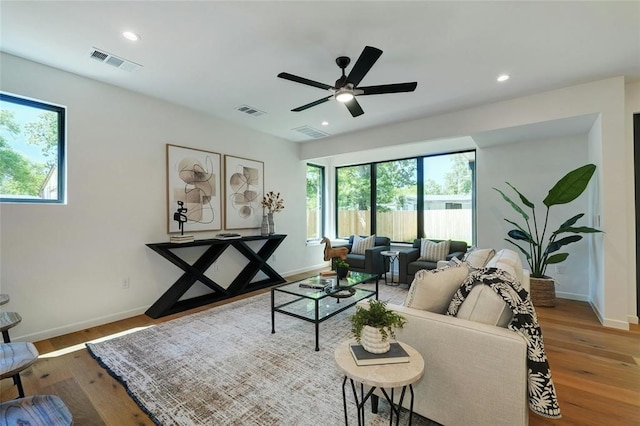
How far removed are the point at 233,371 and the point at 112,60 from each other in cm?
316

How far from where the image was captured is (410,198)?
5.80 m

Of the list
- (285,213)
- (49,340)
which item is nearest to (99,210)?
(49,340)

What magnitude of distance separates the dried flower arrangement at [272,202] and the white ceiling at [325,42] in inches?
81.2

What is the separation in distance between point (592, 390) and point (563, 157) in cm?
347

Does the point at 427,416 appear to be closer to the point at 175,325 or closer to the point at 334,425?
the point at 334,425

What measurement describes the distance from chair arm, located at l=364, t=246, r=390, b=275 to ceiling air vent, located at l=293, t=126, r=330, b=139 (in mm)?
2359

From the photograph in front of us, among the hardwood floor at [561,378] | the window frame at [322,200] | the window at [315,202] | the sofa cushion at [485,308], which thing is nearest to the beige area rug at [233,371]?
the hardwood floor at [561,378]

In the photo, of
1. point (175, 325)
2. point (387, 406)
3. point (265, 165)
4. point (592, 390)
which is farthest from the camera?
point (265, 165)

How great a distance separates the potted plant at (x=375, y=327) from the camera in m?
1.39

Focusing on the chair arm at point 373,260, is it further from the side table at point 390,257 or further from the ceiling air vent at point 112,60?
the ceiling air vent at point 112,60

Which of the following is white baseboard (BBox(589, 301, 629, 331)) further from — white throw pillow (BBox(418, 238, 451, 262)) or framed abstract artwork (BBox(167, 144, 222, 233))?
framed abstract artwork (BBox(167, 144, 222, 233))

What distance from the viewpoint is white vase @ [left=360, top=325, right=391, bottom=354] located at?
1386 mm

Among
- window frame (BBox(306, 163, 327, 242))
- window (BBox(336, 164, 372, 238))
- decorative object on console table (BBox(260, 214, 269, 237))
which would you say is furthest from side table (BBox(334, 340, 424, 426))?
window frame (BBox(306, 163, 327, 242))

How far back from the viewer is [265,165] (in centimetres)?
525
